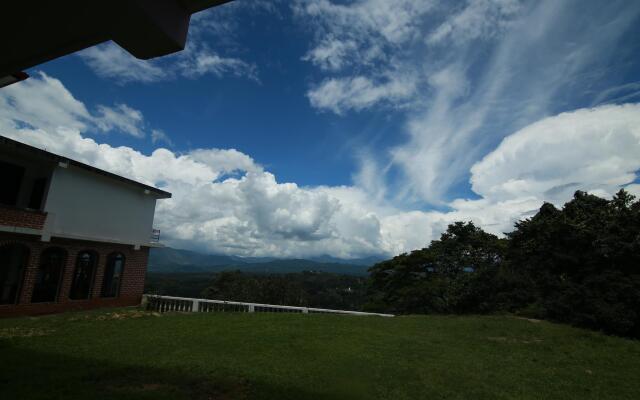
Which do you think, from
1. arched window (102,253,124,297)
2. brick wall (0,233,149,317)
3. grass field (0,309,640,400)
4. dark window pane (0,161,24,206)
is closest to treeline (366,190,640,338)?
grass field (0,309,640,400)

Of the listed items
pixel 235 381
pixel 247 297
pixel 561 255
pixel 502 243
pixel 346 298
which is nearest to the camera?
pixel 235 381

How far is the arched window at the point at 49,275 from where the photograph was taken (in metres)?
14.1

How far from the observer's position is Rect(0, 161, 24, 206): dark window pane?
13.9 m

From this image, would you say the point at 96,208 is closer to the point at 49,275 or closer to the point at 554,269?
the point at 49,275

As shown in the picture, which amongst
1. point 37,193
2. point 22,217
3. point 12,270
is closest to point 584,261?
point 22,217

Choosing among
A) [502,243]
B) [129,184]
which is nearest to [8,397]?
[129,184]

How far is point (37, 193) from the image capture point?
48.0 ft

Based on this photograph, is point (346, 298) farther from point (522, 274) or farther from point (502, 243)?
point (522, 274)

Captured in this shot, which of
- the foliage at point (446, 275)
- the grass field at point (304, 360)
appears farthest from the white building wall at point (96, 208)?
the foliage at point (446, 275)

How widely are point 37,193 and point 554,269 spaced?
23.9 meters

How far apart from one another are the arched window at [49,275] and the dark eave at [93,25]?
50.9 feet

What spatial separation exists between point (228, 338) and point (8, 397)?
512 centimetres

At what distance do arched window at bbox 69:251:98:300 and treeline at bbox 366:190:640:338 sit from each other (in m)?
18.0

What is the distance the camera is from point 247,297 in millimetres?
36719
